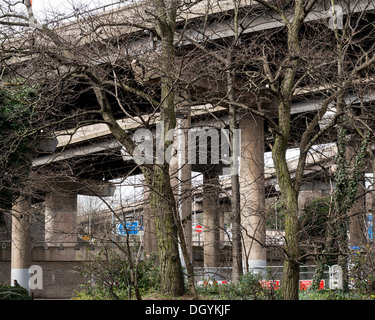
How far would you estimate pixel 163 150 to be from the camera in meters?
12.2

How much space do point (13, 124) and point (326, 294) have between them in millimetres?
10252

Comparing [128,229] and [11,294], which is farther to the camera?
[11,294]

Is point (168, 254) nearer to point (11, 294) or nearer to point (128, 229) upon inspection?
point (128, 229)

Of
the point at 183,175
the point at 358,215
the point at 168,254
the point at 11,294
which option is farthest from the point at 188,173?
the point at 168,254

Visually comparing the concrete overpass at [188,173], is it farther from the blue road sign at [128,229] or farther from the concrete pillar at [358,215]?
the blue road sign at [128,229]

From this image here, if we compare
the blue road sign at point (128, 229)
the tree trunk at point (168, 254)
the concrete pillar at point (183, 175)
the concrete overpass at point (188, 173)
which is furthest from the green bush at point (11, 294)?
the concrete pillar at point (183, 175)

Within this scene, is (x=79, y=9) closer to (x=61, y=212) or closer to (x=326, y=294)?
(x=326, y=294)

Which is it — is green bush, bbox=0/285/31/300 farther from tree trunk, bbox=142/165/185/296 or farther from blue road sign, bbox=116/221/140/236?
tree trunk, bbox=142/165/185/296

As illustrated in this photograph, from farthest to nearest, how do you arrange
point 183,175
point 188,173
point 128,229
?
point 188,173 < point 183,175 < point 128,229

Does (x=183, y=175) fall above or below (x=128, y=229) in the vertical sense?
above

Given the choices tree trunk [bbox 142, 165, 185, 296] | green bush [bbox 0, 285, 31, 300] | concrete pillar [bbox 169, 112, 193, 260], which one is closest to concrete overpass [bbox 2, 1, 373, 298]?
concrete pillar [bbox 169, 112, 193, 260]
